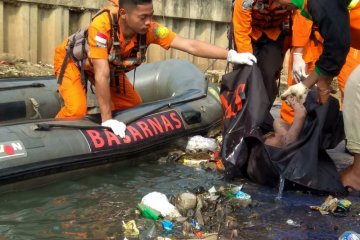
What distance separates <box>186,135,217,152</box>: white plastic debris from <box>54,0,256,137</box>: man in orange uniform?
0.85 m

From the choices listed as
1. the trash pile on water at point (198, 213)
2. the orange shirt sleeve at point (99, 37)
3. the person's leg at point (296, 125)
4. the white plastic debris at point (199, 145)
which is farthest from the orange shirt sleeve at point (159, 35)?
the trash pile on water at point (198, 213)

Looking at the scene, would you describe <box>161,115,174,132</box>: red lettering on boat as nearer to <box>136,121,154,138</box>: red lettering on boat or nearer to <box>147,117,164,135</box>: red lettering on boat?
<box>147,117,164,135</box>: red lettering on boat

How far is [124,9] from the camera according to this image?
501 centimetres

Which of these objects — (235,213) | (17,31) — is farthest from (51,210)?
(17,31)

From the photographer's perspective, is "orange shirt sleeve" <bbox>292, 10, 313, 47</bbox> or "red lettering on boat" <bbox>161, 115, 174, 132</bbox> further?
"red lettering on boat" <bbox>161, 115, 174, 132</bbox>

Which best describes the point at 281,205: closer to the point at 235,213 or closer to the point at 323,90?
the point at 235,213

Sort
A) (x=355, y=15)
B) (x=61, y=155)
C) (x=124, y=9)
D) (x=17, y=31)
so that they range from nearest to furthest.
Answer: (x=355, y=15), (x=61, y=155), (x=124, y=9), (x=17, y=31)

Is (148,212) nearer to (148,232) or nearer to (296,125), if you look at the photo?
(148,232)

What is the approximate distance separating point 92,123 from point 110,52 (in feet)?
2.11

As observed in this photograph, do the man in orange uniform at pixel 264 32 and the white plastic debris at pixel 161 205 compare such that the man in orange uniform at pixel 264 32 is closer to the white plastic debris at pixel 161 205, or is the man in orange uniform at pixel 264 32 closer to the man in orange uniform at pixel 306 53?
the man in orange uniform at pixel 306 53

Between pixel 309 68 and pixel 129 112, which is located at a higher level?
pixel 309 68

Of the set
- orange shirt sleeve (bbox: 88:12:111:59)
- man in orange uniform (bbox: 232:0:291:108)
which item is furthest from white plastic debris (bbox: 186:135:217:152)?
orange shirt sleeve (bbox: 88:12:111:59)

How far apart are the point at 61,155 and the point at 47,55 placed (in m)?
5.02

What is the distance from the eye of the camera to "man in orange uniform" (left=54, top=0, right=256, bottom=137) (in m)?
4.98
